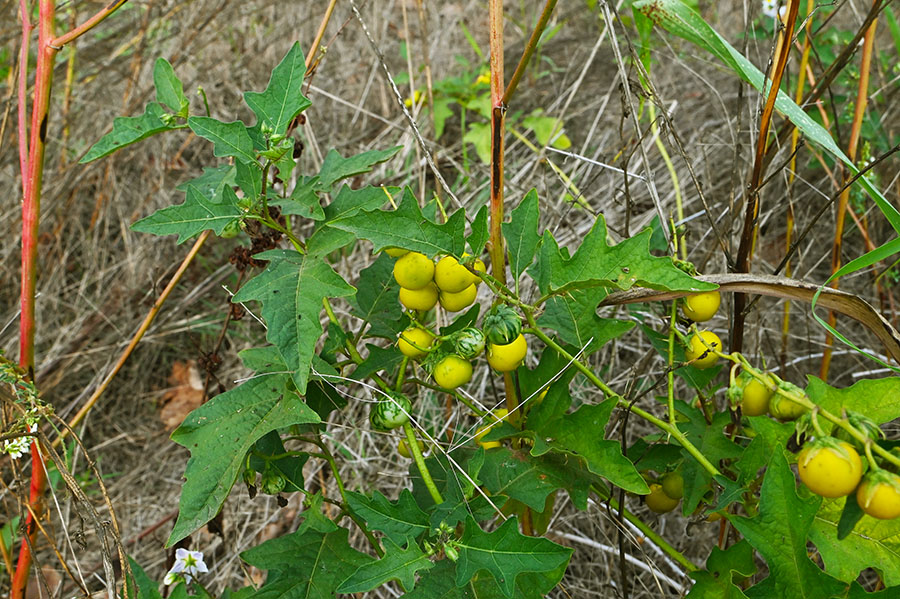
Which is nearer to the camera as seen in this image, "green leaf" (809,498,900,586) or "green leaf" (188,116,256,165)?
"green leaf" (809,498,900,586)

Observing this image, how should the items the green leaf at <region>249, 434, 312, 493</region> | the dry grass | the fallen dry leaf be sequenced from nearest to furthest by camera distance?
the green leaf at <region>249, 434, 312, 493</region> → the dry grass → the fallen dry leaf

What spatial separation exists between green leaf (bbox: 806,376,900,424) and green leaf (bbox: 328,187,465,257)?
548mm

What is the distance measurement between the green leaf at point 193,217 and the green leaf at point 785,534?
90 cm

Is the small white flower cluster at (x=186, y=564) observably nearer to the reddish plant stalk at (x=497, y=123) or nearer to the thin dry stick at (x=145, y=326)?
the thin dry stick at (x=145, y=326)

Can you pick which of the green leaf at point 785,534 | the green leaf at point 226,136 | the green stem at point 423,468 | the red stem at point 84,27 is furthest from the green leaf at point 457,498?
the red stem at point 84,27

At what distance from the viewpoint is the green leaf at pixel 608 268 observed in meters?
1.02

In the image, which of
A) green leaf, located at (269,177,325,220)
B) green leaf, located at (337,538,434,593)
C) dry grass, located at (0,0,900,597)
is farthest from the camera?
dry grass, located at (0,0,900,597)

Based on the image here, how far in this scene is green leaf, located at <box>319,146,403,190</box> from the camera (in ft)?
4.11

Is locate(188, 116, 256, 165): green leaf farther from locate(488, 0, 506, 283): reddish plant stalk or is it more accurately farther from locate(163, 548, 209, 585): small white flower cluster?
locate(163, 548, 209, 585): small white flower cluster

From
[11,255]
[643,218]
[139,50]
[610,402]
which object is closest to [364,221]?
[610,402]

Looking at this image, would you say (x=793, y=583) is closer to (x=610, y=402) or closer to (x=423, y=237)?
(x=610, y=402)

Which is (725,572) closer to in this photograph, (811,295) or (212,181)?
(811,295)

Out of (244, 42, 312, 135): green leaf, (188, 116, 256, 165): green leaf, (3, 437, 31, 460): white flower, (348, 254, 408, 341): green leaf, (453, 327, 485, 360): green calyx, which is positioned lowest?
(3, 437, 31, 460): white flower

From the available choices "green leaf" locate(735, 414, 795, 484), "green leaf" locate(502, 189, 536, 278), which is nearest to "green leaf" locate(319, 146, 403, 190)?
"green leaf" locate(502, 189, 536, 278)
